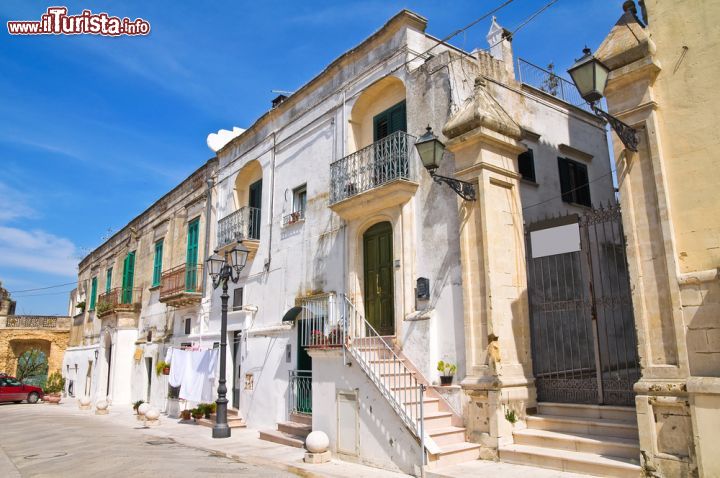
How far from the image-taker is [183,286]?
18625 mm

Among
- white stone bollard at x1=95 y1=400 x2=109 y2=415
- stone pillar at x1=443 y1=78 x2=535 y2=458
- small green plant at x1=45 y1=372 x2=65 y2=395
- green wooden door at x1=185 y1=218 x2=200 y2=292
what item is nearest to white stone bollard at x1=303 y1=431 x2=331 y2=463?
stone pillar at x1=443 y1=78 x2=535 y2=458

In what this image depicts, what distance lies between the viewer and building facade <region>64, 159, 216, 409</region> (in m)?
18.6

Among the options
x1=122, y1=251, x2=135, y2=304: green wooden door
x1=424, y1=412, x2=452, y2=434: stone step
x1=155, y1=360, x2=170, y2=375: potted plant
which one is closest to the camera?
x1=424, y1=412, x2=452, y2=434: stone step

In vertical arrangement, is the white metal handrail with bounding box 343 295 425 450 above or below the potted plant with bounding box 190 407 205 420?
above

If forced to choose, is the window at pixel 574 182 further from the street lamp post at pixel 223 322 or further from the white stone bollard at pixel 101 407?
the white stone bollard at pixel 101 407

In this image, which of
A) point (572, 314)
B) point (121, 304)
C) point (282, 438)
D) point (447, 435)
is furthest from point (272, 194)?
point (121, 304)

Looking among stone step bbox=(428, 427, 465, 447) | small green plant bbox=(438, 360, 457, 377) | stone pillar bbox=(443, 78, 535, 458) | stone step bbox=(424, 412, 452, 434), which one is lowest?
stone step bbox=(428, 427, 465, 447)

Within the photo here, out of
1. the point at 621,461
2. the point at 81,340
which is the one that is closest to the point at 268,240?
the point at 621,461

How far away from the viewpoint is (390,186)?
33.4ft

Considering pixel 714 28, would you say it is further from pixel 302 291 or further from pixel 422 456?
pixel 302 291

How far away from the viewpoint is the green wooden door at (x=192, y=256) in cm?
1834

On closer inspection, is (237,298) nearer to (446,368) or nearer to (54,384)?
(446,368)

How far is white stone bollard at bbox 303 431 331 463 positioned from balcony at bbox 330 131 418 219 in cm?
446

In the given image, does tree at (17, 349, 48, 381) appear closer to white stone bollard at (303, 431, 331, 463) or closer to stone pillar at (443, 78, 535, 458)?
white stone bollard at (303, 431, 331, 463)
